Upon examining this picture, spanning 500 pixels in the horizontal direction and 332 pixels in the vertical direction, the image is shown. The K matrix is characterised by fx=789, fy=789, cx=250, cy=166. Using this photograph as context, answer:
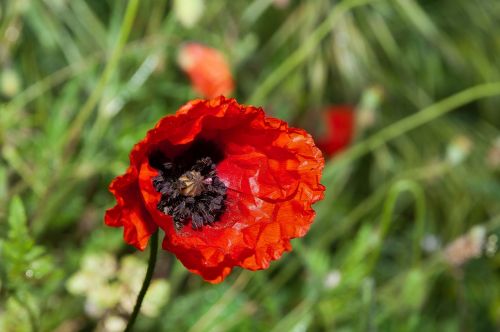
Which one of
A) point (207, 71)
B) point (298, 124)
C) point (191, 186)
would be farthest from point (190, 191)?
point (298, 124)

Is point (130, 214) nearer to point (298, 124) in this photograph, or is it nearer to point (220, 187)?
point (220, 187)

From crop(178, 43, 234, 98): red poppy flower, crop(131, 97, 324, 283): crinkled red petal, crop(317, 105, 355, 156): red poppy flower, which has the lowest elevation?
crop(317, 105, 355, 156): red poppy flower

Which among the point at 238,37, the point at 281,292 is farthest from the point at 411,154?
the point at 281,292

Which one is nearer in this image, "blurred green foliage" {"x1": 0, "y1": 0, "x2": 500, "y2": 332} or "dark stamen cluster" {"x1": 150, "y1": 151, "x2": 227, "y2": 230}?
"dark stamen cluster" {"x1": 150, "y1": 151, "x2": 227, "y2": 230}

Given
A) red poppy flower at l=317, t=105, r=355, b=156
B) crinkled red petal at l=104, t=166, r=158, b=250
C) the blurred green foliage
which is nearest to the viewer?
crinkled red petal at l=104, t=166, r=158, b=250

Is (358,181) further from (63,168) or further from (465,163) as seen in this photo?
(63,168)

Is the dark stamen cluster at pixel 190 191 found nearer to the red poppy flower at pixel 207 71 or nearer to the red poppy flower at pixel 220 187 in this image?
the red poppy flower at pixel 220 187

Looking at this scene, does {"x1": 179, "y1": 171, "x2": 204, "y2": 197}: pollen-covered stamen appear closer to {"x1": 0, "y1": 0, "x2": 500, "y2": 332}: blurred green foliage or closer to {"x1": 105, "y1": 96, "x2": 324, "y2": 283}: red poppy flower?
{"x1": 105, "y1": 96, "x2": 324, "y2": 283}: red poppy flower

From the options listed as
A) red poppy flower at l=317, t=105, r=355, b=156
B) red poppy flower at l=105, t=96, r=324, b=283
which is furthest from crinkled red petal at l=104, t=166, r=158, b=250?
red poppy flower at l=317, t=105, r=355, b=156

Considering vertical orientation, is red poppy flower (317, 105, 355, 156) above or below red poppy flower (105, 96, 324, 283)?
below
